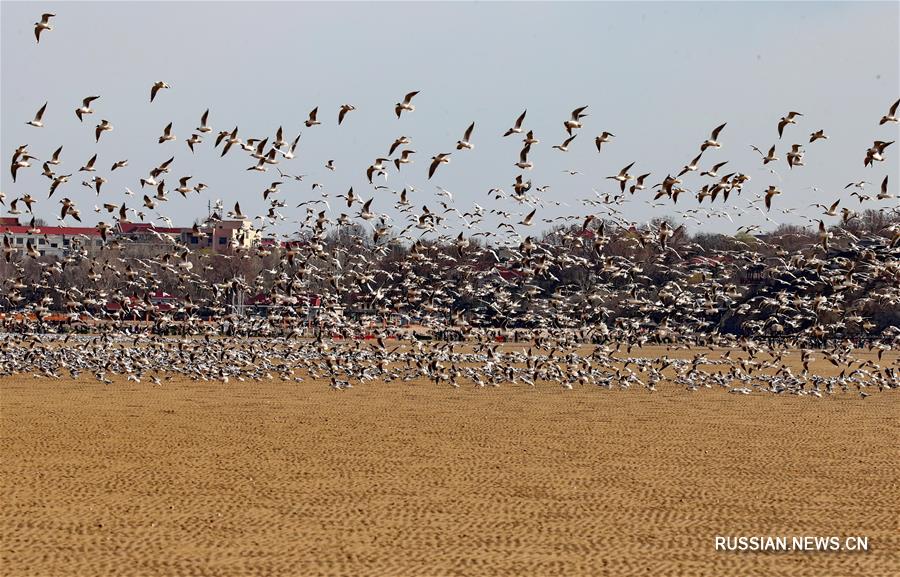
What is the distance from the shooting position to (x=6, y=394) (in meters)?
41.6

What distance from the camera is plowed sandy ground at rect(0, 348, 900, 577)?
55.9ft

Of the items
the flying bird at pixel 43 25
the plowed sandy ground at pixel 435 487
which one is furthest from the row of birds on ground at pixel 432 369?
the flying bird at pixel 43 25

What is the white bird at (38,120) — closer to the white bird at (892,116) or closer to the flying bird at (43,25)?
the flying bird at (43,25)

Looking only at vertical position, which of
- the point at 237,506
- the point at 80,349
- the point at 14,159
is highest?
the point at 14,159

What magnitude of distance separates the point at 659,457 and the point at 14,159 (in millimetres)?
17564

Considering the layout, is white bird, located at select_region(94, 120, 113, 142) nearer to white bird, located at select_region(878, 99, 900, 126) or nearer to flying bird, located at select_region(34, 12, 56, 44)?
flying bird, located at select_region(34, 12, 56, 44)

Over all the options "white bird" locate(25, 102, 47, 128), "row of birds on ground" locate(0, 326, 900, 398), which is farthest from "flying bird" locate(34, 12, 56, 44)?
"row of birds on ground" locate(0, 326, 900, 398)

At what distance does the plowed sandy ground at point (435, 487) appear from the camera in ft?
55.9

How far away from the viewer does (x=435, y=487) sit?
22859mm

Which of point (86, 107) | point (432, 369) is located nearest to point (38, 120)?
point (86, 107)

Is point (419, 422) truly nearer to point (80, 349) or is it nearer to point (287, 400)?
point (287, 400)

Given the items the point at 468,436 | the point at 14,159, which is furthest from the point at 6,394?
the point at 468,436

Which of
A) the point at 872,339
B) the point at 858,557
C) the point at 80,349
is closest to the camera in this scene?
the point at 858,557

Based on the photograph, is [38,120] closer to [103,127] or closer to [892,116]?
[103,127]
